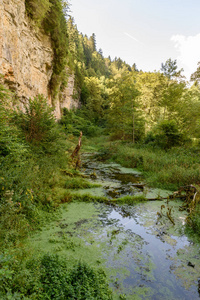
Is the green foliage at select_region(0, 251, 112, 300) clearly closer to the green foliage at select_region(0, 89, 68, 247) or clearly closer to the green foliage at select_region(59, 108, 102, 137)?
the green foliage at select_region(0, 89, 68, 247)

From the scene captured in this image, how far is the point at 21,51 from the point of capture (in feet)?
30.2

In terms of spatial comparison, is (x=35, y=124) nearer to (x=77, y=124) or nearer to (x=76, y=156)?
(x=76, y=156)

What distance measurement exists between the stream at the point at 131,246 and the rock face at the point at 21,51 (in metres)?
6.75

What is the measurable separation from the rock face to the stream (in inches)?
266

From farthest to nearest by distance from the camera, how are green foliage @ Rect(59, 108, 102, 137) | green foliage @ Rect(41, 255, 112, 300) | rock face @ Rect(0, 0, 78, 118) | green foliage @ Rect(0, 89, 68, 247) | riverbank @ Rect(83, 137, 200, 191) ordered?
green foliage @ Rect(59, 108, 102, 137) < riverbank @ Rect(83, 137, 200, 191) < rock face @ Rect(0, 0, 78, 118) < green foliage @ Rect(0, 89, 68, 247) < green foliage @ Rect(41, 255, 112, 300)

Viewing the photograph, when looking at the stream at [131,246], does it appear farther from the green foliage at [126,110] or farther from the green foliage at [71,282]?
the green foliage at [126,110]

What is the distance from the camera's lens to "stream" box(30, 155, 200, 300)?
2812mm

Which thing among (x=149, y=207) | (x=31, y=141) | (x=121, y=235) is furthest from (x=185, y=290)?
(x=31, y=141)

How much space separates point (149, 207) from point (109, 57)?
115m

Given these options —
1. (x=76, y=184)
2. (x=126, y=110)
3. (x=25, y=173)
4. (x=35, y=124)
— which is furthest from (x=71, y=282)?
(x=126, y=110)

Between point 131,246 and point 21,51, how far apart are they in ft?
35.2

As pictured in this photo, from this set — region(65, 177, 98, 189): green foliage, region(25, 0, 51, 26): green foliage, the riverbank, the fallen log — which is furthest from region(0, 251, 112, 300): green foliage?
region(25, 0, 51, 26): green foliage

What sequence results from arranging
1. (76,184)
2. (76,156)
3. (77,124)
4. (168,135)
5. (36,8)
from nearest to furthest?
(76,184) → (36,8) → (76,156) → (168,135) → (77,124)

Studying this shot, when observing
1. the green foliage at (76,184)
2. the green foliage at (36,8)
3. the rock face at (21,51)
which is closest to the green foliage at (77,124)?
the rock face at (21,51)
